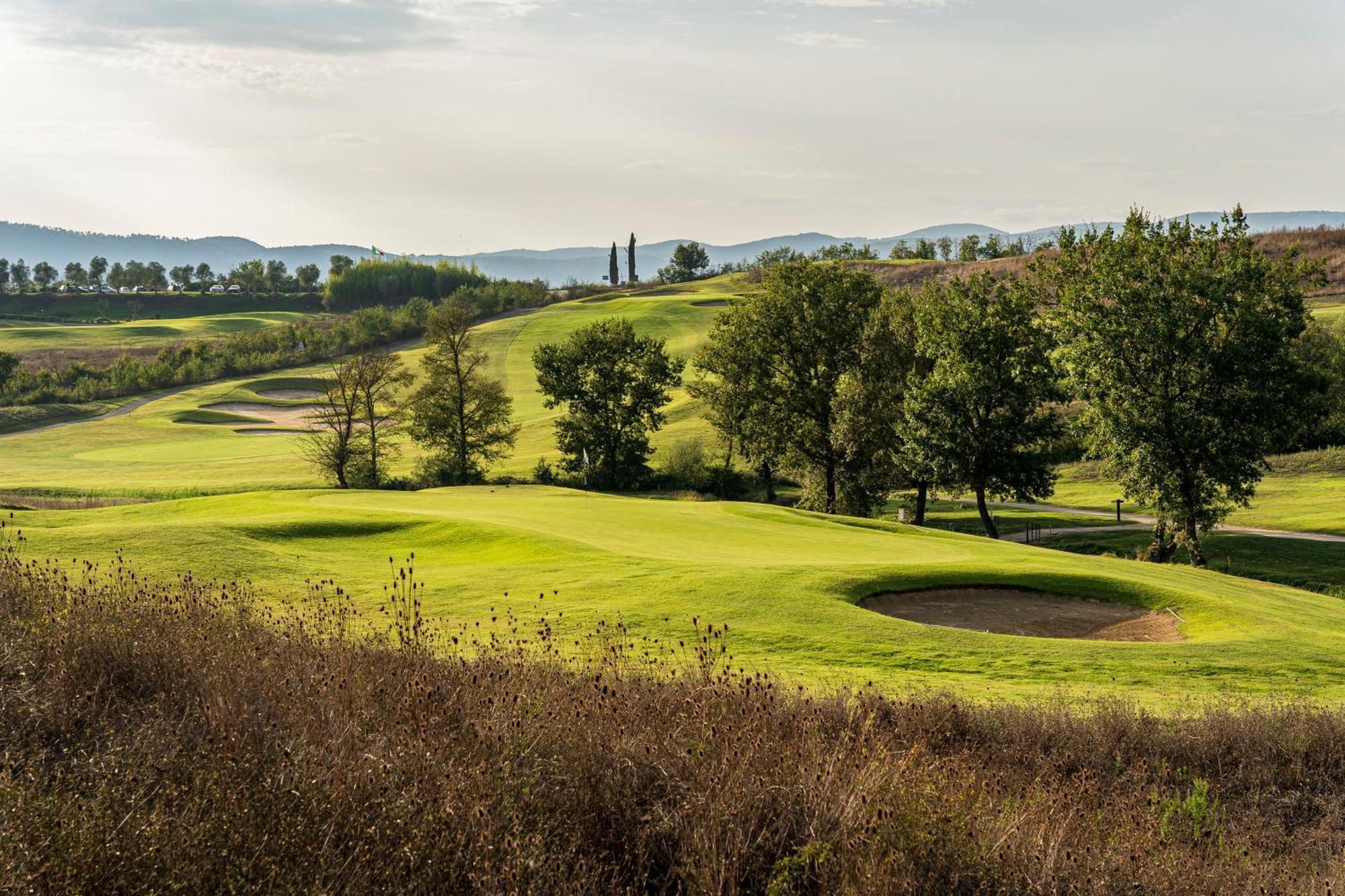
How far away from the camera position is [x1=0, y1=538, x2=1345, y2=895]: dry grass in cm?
692

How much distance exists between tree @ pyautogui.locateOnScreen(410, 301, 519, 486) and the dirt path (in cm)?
3179

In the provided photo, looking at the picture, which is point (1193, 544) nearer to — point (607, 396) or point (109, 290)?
point (607, 396)

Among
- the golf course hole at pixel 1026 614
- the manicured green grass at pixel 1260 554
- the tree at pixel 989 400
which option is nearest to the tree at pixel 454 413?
the tree at pixel 989 400

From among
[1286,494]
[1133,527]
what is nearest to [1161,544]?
[1133,527]

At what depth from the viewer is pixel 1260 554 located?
43.6 meters

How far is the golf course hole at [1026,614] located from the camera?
67.7ft

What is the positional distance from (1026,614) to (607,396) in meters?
51.0

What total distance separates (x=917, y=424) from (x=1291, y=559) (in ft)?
54.0

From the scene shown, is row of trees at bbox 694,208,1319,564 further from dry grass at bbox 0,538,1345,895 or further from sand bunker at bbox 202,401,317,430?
sand bunker at bbox 202,401,317,430

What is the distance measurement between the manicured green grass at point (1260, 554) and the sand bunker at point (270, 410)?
242 ft

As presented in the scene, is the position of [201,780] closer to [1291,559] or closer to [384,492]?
[384,492]

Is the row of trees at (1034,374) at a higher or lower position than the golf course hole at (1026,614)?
higher

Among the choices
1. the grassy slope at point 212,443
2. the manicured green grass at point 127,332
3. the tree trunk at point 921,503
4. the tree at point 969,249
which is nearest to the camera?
the tree trunk at point 921,503

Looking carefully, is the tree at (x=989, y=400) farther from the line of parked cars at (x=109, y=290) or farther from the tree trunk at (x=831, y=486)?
the line of parked cars at (x=109, y=290)
